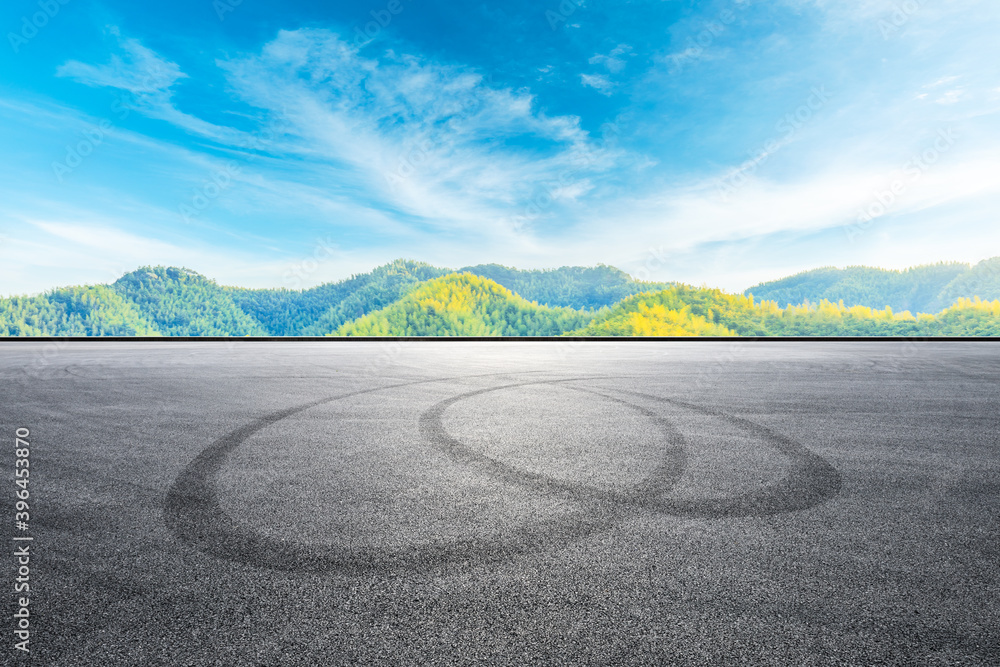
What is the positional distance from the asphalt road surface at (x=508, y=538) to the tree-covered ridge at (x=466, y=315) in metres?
65.5

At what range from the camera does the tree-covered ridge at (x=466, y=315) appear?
73.9 metres

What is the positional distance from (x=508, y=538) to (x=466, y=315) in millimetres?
72333

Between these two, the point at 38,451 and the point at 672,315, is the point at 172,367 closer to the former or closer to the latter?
the point at 38,451

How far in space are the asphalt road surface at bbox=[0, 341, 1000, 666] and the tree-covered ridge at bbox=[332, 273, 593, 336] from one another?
65.5 meters

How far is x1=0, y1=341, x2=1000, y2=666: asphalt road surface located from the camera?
168cm

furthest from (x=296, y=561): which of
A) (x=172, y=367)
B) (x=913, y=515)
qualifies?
(x=172, y=367)

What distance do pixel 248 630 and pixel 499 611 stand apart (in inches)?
33.9

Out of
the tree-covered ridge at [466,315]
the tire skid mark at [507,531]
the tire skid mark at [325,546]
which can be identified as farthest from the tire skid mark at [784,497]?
the tree-covered ridge at [466,315]

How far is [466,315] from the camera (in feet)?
244

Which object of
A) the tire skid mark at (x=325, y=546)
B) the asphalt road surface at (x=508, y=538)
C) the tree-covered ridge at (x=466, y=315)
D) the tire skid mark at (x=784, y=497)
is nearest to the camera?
the asphalt road surface at (x=508, y=538)

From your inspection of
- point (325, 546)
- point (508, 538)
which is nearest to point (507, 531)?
point (508, 538)

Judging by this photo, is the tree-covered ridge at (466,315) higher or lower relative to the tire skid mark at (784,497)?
higher

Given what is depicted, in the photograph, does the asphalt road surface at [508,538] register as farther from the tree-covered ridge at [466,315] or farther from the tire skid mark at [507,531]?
the tree-covered ridge at [466,315]

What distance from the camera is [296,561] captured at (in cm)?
220
